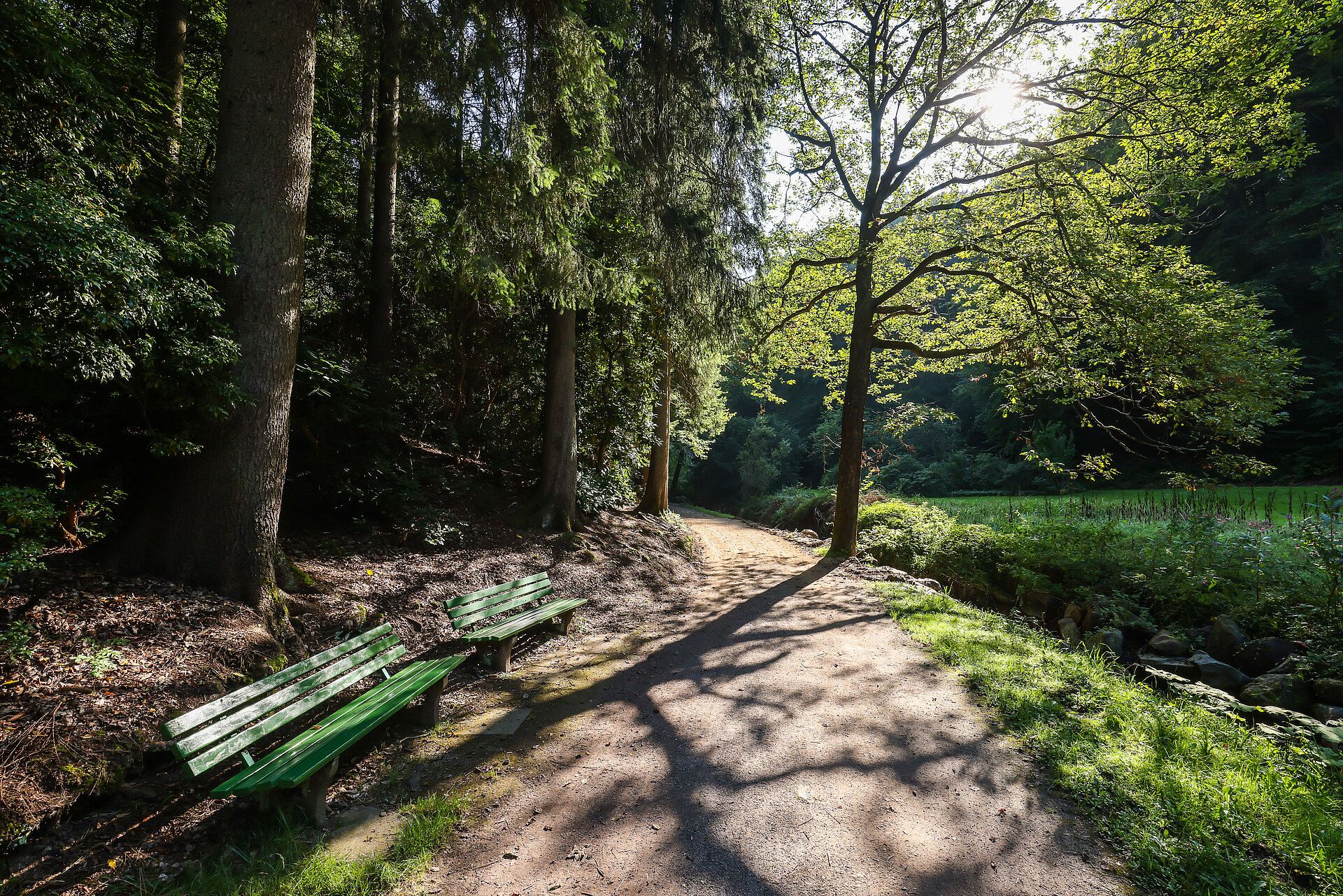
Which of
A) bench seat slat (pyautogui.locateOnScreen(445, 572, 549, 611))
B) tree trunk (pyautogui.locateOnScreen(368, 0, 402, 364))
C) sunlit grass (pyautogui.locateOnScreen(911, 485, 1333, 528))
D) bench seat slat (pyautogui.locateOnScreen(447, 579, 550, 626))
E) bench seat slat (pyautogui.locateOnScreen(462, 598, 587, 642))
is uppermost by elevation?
tree trunk (pyautogui.locateOnScreen(368, 0, 402, 364))

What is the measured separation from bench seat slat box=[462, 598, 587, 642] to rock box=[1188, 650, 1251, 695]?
22.2 feet

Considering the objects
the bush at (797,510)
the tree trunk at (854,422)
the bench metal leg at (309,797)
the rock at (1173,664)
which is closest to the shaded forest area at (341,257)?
the bench metal leg at (309,797)

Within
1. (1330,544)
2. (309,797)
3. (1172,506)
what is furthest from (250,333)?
(1172,506)

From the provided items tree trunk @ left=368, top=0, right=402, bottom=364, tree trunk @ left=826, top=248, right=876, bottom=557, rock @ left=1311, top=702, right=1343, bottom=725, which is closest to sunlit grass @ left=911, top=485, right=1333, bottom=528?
tree trunk @ left=826, top=248, right=876, bottom=557

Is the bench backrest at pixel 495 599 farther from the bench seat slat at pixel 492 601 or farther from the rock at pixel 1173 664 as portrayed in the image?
the rock at pixel 1173 664

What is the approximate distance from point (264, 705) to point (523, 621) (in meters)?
2.49

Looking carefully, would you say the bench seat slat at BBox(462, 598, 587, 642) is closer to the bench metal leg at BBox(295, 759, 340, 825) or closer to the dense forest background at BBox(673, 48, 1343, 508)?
the bench metal leg at BBox(295, 759, 340, 825)

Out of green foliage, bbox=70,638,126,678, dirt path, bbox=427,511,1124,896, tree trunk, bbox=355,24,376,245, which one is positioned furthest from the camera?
tree trunk, bbox=355,24,376,245

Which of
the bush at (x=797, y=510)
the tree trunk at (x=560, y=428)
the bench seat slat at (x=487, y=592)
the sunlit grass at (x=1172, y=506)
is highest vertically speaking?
the tree trunk at (x=560, y=428)

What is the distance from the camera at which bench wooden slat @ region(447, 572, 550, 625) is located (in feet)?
16.2

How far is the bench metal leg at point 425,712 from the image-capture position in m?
4.05

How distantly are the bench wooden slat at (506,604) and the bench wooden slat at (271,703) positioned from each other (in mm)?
722

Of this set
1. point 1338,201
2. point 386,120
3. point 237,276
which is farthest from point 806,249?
point 1338,201

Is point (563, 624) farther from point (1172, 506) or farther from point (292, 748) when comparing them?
point (1172, 506)
